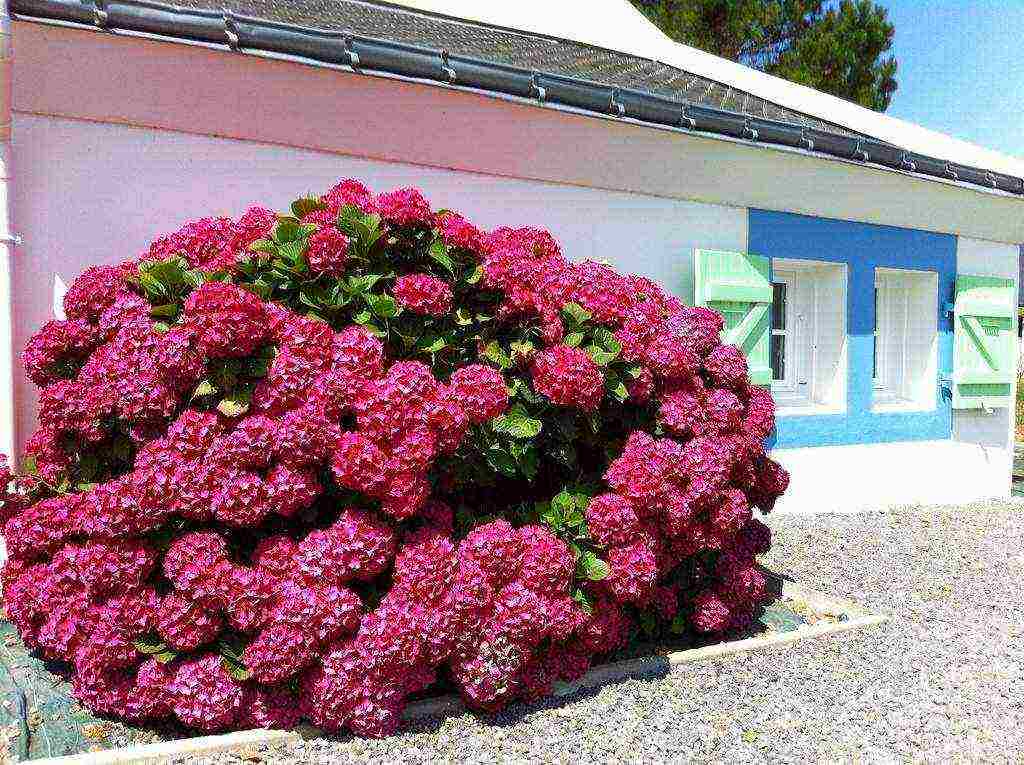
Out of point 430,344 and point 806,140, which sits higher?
point 806,140

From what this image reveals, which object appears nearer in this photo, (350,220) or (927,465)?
(350,220)

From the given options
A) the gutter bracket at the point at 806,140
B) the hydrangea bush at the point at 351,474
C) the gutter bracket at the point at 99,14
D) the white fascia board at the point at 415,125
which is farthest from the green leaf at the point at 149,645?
the gutter bracket at the point at 806,140

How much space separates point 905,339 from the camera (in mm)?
8586

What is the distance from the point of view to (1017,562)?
6090 mm

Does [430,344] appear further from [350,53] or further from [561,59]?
[561,59]

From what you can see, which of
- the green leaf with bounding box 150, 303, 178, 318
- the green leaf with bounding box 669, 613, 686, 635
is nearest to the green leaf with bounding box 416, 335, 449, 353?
the green leaf with bounding box 150, 303, 178, 318

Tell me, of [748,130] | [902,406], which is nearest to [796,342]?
[902,406]

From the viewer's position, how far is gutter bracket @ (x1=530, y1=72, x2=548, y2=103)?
5258 mm

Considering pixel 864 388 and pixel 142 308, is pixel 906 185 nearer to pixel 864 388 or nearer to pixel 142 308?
pixel 864 388

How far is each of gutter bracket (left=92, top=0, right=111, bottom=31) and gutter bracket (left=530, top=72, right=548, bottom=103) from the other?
8.00 ft

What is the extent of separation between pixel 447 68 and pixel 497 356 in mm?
2328

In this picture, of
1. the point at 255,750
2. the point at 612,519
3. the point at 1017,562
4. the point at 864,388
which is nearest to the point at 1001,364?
the point at 864,388

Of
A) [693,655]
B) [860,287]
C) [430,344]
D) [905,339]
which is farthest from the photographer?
[905,339]

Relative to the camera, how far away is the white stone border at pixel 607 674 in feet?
9.25
